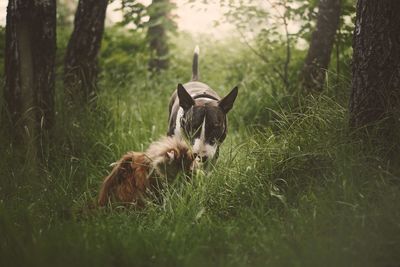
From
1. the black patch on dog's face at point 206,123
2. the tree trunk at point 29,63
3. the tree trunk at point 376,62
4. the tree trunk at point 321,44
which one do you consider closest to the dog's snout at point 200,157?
the black patch on dog's face at point 206,123

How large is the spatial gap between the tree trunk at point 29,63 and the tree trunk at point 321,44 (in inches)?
101

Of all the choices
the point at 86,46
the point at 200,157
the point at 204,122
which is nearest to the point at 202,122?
the point at 204,122

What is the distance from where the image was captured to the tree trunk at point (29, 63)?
467 cm

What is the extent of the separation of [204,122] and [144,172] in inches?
36.5

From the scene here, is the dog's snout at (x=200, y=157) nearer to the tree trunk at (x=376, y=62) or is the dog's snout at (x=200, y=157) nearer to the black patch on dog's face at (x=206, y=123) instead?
the black patch on dog's face at (x=206, y=123)

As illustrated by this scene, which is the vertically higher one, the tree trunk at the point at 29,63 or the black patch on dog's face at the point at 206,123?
the tree trunk at the point at 29,63

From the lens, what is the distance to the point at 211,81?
7.86 m

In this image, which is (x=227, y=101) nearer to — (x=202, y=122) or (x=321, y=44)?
(x=202, y=122)

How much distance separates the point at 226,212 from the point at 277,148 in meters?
0.64

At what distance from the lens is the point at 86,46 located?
19.3ft

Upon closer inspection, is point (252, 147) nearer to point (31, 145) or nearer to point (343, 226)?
point (343, 226)

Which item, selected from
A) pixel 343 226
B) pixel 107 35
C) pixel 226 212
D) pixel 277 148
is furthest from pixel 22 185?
pixel 107 35

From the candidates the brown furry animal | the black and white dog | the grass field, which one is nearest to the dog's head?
the black and white dog

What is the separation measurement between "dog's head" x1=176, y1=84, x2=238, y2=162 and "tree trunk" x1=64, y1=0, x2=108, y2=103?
1.27 meters
